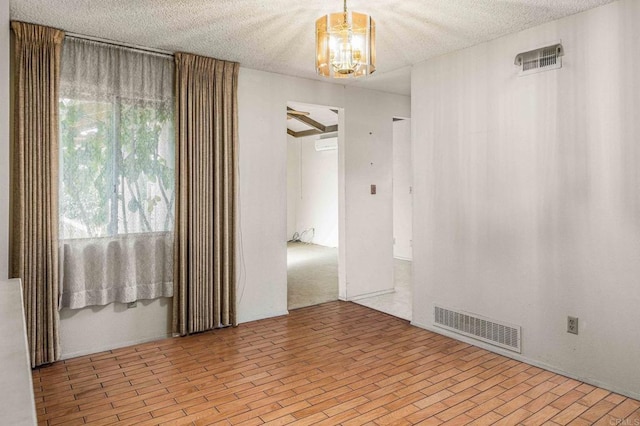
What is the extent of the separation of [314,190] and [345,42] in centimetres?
802

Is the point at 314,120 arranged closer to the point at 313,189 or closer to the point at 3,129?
the point at 313,189

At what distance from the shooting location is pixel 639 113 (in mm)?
2697

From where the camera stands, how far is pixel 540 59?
3188 mm

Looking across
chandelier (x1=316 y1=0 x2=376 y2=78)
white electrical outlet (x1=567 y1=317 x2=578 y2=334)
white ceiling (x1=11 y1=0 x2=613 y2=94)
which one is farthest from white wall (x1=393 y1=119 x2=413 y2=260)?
chandelier (x1=316 y1=0 x2=376 y2=78)

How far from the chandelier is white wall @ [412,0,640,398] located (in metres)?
1.63

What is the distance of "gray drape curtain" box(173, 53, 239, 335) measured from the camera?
3.82 metres

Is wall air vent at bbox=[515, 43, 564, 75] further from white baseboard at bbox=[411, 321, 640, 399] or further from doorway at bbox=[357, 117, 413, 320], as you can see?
doorway at bbox=[357, 117, 413, 320]

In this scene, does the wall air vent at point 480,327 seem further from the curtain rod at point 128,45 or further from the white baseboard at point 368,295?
the curtain rod at point 128,45

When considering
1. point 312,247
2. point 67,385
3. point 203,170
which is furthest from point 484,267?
point 312,247

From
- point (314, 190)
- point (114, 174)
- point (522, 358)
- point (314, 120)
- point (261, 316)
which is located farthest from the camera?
point (314, 190)

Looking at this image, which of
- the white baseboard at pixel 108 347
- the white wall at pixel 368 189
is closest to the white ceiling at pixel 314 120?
the white wall at pixel 368 189

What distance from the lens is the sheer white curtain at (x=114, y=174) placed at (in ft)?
11.1

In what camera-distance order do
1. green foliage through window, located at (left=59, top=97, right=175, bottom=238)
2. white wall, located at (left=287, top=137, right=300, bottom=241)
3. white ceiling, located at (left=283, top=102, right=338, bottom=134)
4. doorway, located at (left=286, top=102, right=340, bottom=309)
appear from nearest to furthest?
green foliage through window, located at (left=59, top=97, right=175, bottom=238), doorway, located at (left=286, top=102, right=340, bottom=309), white ceiling, located at (left=283, top=102, right=338, bottom=134), white wall, located at (left=287, top=137, right=300, bottom=241)

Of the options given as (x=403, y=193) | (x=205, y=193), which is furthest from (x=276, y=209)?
(x=403, y=193)
